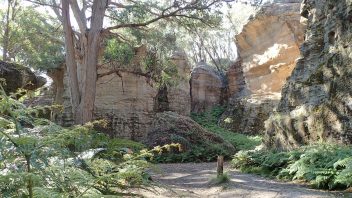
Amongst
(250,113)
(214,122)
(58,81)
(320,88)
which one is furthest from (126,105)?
(320,88)

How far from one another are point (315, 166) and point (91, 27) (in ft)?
24.5

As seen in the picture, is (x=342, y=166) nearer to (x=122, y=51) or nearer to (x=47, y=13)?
(x=122, y=51)

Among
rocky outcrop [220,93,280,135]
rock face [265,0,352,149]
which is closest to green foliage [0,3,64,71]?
rock face [265,0,352,149]

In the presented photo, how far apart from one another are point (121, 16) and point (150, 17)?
113 cm

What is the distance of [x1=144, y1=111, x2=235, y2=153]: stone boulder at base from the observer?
14.3 meters

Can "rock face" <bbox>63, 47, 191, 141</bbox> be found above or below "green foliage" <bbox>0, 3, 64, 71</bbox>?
below

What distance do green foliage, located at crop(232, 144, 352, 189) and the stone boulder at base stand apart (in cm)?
533

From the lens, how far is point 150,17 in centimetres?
1224

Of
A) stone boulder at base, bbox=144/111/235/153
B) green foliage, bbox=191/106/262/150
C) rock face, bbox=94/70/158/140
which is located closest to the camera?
stone boulder at base, bbox=144/111/235/153

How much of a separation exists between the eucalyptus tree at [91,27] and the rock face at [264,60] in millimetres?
9260

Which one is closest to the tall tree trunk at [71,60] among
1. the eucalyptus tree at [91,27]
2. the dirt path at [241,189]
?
the eucalyptus tree at [91,27]

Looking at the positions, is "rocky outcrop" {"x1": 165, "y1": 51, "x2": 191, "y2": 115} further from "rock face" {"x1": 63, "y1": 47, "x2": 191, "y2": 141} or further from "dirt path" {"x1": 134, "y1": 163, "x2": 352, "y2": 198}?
"dirt path" {"x1": 134, "y1": 163, "x2": 352, "y2": 198}

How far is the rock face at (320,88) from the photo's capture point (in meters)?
8.69

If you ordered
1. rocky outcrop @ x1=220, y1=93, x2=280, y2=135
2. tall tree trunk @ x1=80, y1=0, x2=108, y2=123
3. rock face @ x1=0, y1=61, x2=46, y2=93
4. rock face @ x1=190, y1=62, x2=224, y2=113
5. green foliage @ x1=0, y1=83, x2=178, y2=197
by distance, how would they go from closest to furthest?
green foliage @ x1=0, y1=83, x2=178, y2=197 < rock face @ x1=0, y1=61, x2=46, y2=93 < tall tree trunk @ x1=80, y1=0, x2=108, y2=123 < rocky outcrop @ x1=220, y1=93, x2=280, y2=135 < rock face @ x1=190, y1=62, x2=224, y2=113
